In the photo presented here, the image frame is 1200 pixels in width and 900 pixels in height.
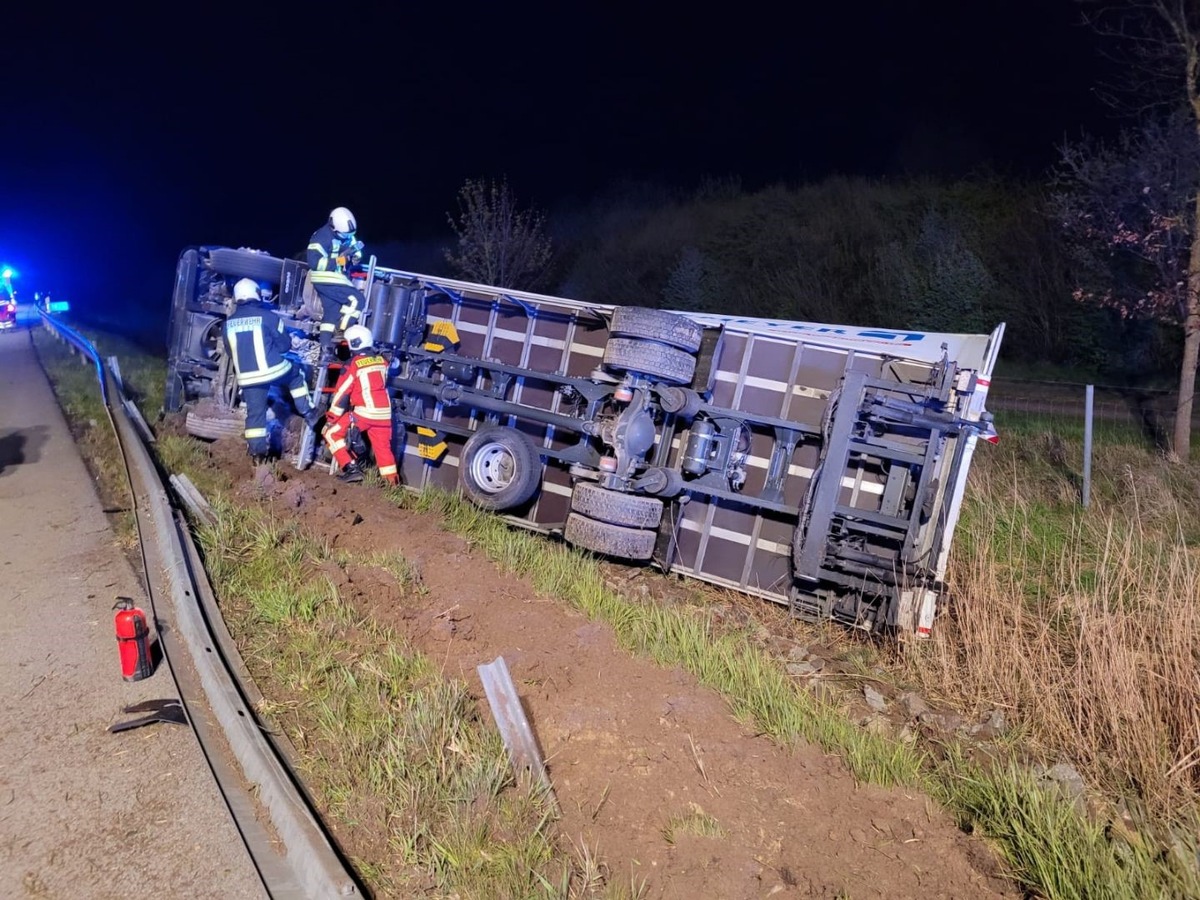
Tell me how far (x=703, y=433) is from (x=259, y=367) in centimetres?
408

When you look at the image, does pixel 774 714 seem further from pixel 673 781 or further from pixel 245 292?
pixel 245 292

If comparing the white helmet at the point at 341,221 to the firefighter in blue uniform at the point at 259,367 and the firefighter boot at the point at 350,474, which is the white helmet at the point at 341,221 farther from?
the firefighter boot at the point at 350,474

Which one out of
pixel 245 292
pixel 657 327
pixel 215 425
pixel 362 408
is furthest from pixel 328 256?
pixel 657 327

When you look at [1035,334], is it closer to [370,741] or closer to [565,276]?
[565,276]

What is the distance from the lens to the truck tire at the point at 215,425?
8930mm

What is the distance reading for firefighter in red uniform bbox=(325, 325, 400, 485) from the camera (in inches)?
307

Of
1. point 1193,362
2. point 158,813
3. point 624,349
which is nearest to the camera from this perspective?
point 158,813

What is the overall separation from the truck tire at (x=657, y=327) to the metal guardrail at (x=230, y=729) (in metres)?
3.41

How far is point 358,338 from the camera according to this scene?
7785 millimetres

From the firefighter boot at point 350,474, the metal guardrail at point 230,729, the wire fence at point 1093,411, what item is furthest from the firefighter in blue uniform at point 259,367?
the wire fence at point 1093,411

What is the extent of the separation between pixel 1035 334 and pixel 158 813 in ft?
67.2

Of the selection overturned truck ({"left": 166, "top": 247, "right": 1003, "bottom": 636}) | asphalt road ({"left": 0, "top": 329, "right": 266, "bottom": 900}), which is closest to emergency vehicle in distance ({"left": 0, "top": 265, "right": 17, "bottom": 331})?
overturned truck ({"left": 166, "top": 247, "right": 1003, "bottom": 636})

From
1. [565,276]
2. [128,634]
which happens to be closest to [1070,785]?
[128,634]

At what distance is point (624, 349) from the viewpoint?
22.6 feet
